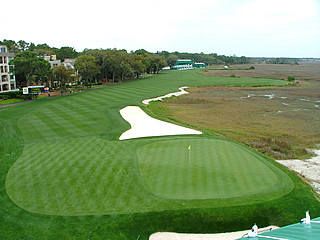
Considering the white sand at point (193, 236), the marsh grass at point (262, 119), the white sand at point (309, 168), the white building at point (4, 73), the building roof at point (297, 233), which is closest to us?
the building roof at point (297, 233)

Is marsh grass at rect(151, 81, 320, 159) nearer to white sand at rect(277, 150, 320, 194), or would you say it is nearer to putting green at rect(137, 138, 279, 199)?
white sand at rect(277, 150, 320, 194)

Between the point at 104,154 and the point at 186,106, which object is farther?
the point at 186,106

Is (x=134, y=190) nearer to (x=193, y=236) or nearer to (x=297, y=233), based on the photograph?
(x=193, y=236)

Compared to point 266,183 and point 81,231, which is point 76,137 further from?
point 266,183

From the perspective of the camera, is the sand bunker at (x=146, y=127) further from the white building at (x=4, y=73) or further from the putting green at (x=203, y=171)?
the white building at (x=4, y=73)

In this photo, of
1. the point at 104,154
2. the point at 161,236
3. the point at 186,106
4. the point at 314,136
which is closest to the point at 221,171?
the point at 161,236

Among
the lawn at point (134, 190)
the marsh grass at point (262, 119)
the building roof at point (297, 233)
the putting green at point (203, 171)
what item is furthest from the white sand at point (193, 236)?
the marsh grass at point (262, 119)
